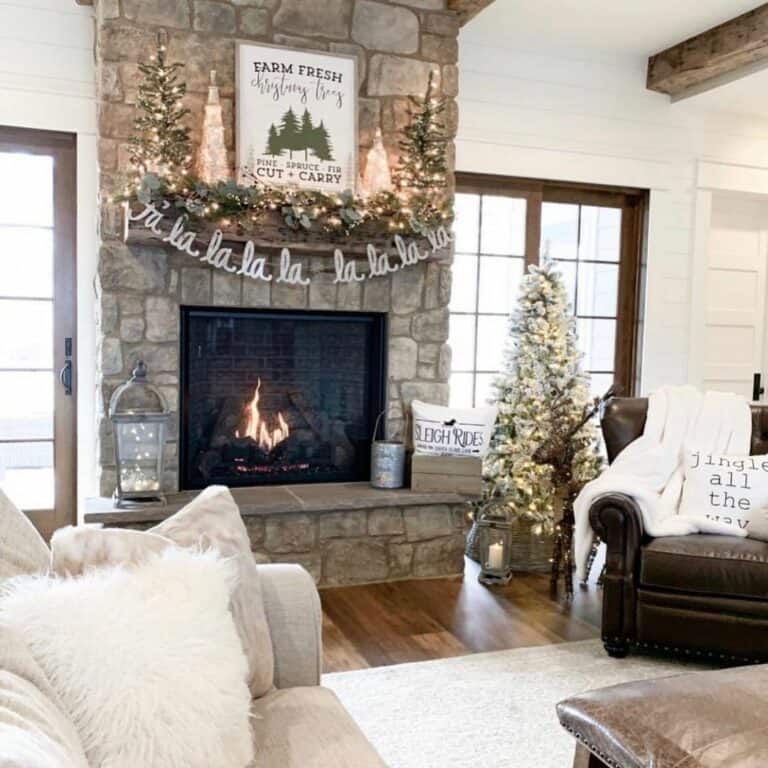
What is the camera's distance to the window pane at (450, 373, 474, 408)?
503 centimetres

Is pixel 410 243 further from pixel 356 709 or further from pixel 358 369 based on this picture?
pixel 356 709

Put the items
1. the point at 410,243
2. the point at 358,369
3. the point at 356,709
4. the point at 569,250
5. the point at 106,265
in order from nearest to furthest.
Result: the point at 356,709, the point at 106,265, the point at 410,243, the point at 358,369, the point at 569,250

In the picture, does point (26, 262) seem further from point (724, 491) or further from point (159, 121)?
point (724, 491)

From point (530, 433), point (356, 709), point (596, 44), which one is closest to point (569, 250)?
point (596, 44)

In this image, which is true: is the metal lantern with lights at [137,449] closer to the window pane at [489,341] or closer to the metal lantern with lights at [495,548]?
the metal lantern with lights at [495,548]

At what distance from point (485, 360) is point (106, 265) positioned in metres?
2.45

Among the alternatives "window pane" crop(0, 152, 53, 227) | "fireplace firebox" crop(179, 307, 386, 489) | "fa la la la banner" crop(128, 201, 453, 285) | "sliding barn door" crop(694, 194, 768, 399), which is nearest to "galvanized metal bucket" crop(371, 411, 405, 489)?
"fireplace firebox" crop(179, 307, 386, 489)

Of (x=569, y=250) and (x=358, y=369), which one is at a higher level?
(x=569, y=250)

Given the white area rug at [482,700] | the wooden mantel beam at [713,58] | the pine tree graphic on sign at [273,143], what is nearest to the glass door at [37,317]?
the pine tree graphic on sign at [273,143]

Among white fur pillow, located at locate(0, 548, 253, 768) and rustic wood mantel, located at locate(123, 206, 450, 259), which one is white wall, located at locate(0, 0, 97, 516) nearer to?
rustic wood mantel, located at locate(123, 206, 450, 259)

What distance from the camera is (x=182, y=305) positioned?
12.6 ft

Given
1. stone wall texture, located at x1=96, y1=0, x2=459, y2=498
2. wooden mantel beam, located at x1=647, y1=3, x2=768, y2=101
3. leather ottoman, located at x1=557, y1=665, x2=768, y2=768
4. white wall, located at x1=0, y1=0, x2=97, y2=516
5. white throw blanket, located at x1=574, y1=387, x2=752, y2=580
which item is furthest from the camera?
wooden mantel beam, located at x1=647, y1=3, x2=768, y2=101

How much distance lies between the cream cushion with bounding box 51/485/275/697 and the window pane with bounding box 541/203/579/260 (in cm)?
390

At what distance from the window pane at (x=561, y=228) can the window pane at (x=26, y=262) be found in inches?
119
